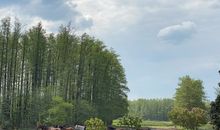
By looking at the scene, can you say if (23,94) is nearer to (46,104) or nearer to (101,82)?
(46,104)

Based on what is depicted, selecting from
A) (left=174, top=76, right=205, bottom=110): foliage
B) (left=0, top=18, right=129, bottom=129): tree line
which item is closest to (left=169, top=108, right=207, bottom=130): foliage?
(left=0, top=18, right=129, bottom=129): tree line

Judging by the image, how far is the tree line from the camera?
247 ft

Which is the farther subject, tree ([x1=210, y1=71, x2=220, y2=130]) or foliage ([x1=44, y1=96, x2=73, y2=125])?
foliage ([x1=44, y1=96, x2=73, y2=125])

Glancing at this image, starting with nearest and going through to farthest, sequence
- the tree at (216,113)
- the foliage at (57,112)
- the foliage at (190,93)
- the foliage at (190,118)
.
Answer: the tree at (216,113)
the foliage at (57,112)
the foliage at (190,118)
the foliage at (190,93)

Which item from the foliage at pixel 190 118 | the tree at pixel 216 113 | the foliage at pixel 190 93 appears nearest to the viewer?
the tree at pixel 216 113

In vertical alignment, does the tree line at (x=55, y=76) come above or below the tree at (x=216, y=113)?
above

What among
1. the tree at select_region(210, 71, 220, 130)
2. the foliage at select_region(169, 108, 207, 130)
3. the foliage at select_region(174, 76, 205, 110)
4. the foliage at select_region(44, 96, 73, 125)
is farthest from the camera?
the foliage at select_region(174, 76, 205, 110)

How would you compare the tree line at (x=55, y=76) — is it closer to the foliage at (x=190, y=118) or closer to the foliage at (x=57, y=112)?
the foliage at (x=57, y=112)

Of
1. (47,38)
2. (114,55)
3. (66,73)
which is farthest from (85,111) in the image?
(114,55)

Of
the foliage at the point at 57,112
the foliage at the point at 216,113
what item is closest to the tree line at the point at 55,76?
the foliage at the point at 57,112

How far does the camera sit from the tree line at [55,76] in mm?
75188

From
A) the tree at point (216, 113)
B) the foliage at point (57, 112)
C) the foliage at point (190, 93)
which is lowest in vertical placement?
the tree at point (216, 113)

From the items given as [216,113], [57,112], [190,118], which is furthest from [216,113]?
[190,118]

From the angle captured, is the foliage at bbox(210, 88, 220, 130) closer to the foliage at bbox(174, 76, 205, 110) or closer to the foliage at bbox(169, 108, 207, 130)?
the foliage at bbox(169, 108, 207, 130)
